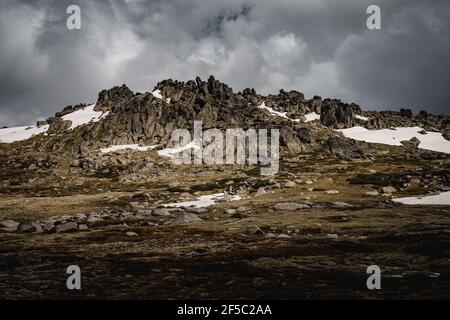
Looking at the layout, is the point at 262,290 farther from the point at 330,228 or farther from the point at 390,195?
the point at 390,195

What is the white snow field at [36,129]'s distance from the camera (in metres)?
172

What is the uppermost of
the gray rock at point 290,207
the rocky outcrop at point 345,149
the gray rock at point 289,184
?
the rocky outcrop at point 345,149

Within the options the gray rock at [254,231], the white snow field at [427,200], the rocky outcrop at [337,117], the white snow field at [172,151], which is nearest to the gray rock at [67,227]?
the gray rock at [254,231]

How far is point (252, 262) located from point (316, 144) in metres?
132

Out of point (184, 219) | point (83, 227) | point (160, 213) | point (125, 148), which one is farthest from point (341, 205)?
point (125, 148)

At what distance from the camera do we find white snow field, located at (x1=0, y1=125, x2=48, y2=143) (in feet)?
557

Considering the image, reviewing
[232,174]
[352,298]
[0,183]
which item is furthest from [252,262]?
[0,183]

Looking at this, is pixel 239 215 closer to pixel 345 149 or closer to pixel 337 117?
pixel 345 149

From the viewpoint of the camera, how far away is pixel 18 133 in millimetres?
179125

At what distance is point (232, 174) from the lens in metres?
94.2

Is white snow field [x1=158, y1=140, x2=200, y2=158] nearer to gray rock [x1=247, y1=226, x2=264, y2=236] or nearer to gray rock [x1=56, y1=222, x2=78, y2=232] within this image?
gray rock [x1=56, y1=222, x2=78, y2=232]

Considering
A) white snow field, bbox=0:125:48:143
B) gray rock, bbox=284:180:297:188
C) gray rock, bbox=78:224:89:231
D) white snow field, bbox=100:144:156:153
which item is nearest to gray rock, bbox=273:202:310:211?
gray rock, bbox=78:224:89:231

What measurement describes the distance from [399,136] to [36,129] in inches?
6573

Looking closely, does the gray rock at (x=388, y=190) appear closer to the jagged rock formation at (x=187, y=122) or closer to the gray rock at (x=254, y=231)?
the gray rock at (x=254, y=231)
